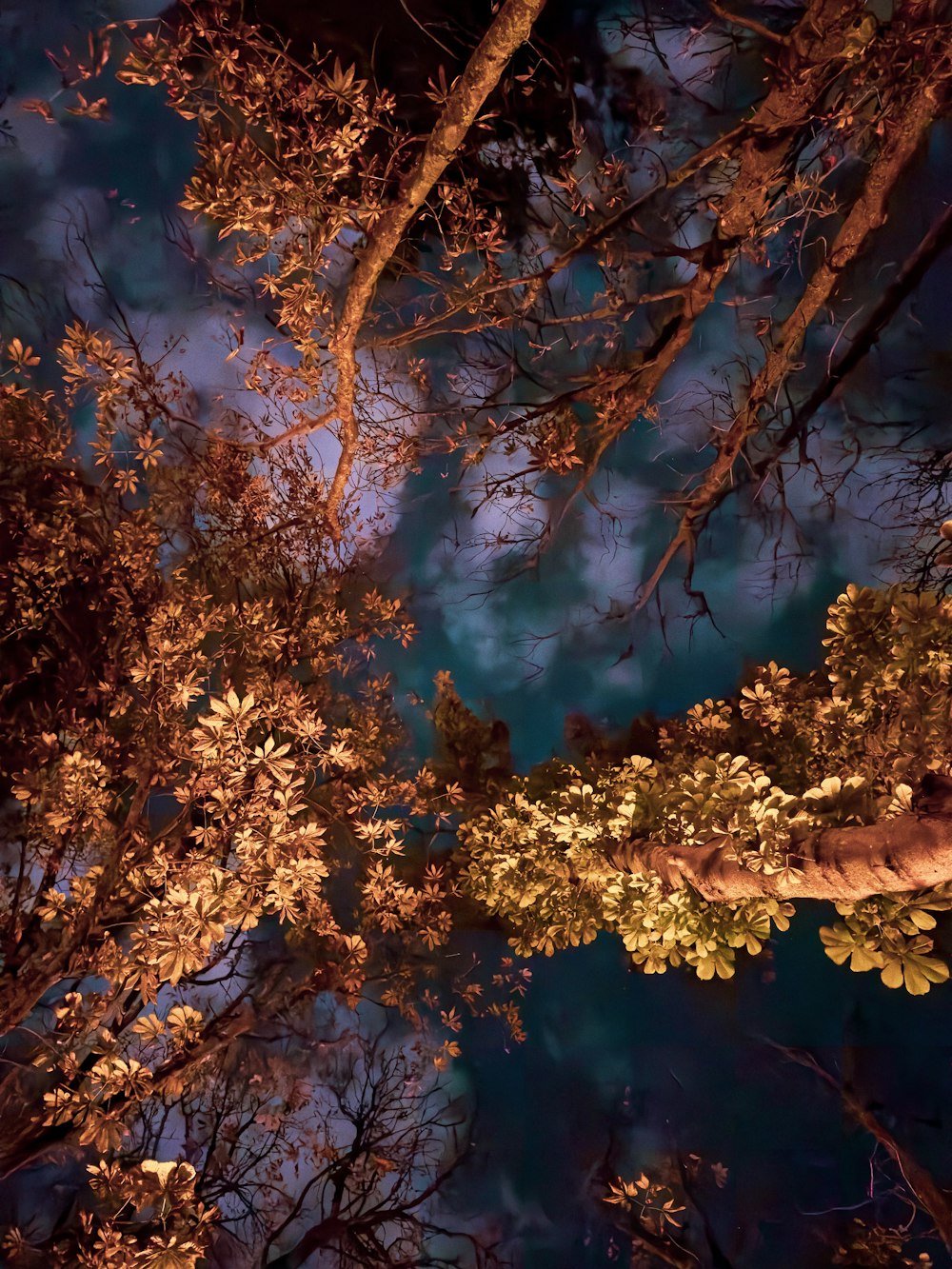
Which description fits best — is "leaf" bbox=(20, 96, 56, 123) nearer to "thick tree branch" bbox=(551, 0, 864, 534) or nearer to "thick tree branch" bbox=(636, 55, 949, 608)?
"thick tree branch" bbox=(551, 0, 864, 534)

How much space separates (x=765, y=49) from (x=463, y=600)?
12.5 feet

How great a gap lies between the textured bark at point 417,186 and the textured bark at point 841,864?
3205 millimetres

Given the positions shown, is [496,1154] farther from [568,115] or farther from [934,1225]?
[568,115]

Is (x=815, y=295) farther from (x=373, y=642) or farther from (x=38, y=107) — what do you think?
(x=38, y=107)

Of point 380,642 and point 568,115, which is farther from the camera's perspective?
point 380,642

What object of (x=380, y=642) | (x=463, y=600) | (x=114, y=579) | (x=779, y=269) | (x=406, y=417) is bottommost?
(x=114, y=579)

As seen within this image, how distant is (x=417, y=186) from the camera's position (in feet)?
10.2

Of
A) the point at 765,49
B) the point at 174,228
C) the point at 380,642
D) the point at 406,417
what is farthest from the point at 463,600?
the point at 765,49

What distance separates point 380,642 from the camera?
215 inches

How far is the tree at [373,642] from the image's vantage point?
110 inches

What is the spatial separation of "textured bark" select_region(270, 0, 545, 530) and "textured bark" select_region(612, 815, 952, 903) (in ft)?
10.5

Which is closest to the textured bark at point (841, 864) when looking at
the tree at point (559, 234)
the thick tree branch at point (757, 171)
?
the tree at point (559, 234)

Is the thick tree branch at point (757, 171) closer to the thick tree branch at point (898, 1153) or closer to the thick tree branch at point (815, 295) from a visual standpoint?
the thick tree branch at point (815, 295)

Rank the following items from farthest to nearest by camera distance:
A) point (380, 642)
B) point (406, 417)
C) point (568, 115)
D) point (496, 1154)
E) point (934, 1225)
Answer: point (380, 642)
point (496, 1154)
point (406, 417)
point (934, 1225)
point (568, 115)
